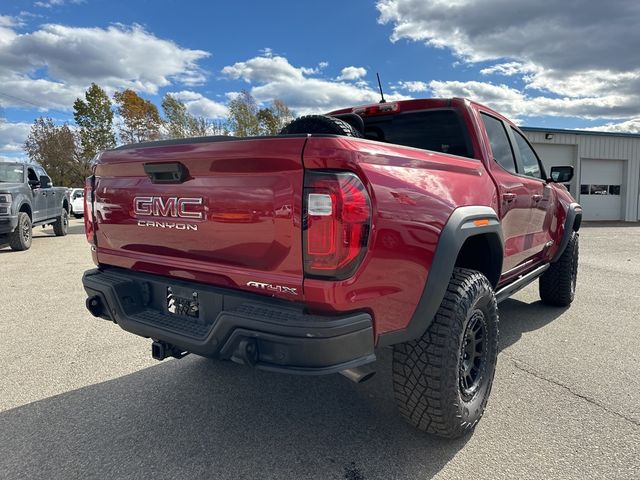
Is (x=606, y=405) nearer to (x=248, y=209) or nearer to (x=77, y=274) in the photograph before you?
(x=248, y=209)

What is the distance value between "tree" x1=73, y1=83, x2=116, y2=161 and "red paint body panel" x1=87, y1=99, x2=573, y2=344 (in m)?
41.8

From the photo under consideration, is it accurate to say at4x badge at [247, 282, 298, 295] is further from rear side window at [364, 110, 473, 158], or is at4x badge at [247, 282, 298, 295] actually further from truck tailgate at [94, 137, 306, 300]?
rear side window at [364, 110, 473, 158]

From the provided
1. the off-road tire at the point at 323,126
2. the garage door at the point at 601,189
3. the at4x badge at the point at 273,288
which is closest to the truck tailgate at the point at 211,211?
the at4x badge at the point at 273,288

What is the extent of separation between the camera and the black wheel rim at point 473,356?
8.24ft

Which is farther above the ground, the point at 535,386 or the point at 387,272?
the point at 387,272

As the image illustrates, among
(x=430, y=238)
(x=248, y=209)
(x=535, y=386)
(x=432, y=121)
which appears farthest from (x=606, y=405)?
(x=248, y=209)

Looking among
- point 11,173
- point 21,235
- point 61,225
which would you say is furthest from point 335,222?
point 61,225

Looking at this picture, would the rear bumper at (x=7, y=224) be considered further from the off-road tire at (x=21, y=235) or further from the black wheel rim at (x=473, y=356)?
the black wheel rim at (x=473, y=356)

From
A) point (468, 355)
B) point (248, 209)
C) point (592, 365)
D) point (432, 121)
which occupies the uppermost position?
point (432, 121)

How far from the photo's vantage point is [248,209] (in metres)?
1.99

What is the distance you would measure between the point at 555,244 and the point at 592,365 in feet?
5.19

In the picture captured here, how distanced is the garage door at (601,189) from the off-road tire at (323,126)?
21.8m

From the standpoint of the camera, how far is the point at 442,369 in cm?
221

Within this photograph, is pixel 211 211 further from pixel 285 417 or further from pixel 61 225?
pixel 61 225
